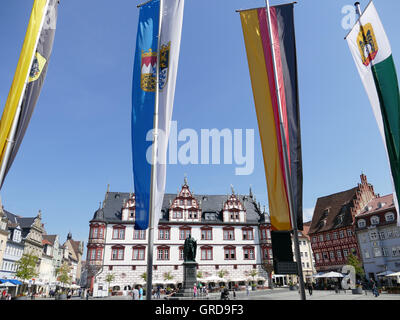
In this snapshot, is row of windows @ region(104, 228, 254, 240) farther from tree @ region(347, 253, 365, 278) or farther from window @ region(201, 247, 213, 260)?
tree @ region(347, 253, 365, 278)

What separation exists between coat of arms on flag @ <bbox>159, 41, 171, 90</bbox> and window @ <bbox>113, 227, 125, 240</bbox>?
41811 millimetres

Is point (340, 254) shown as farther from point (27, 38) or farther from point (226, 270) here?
point (27, 38)

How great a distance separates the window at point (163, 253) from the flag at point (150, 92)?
4048cm

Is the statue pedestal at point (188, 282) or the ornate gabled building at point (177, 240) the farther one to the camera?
the ornate gabled building at point (177, 240)

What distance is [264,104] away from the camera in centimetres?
979

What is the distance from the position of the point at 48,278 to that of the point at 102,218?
35.6 m

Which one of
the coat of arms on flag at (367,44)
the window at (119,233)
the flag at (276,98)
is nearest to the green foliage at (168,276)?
the window at (119,233)

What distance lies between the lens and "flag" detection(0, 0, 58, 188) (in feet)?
34.3

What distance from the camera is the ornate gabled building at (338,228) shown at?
157 ft

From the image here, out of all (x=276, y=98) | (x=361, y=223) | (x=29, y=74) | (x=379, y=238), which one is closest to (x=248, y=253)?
(x=361, y=223)

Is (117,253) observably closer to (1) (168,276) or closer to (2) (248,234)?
(1) (168,276)

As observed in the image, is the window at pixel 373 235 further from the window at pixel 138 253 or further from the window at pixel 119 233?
the window at pixel 119 233

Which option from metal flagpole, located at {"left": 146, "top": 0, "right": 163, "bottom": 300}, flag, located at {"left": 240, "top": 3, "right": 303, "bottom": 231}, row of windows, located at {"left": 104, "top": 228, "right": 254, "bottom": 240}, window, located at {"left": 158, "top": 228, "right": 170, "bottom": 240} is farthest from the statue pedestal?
window, located at {"left": 158, "top": 228, "right": 170, "bottom": 240}

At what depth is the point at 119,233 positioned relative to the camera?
155 feet
